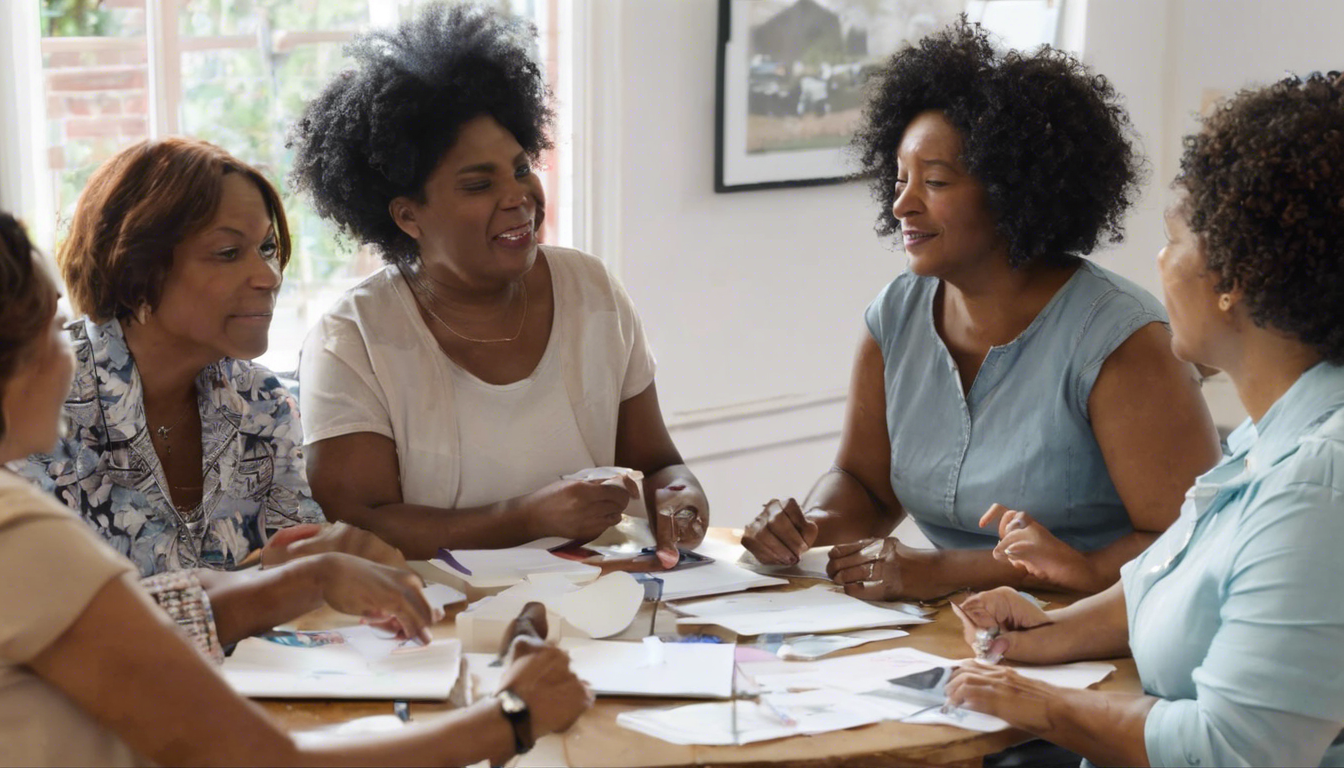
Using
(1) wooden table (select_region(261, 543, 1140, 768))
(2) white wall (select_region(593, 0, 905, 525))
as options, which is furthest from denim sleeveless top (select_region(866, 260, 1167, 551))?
(2) white wall (select_region(593, 0, 905, 525))

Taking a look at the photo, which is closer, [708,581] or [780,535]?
[708,581]

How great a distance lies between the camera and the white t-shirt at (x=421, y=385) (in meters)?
2.67

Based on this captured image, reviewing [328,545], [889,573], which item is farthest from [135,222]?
[889,573]

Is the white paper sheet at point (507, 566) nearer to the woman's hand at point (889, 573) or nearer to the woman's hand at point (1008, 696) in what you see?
the woman's hand at point (889, 573)

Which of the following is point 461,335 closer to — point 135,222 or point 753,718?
point 135,222

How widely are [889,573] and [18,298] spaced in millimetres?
1403

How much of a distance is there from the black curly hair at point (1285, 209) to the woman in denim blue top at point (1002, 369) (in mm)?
621

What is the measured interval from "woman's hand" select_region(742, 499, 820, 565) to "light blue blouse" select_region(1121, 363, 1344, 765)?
0.74 m

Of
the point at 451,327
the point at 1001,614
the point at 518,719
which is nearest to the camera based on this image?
the point at 518,719

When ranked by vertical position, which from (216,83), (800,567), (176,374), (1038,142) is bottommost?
(800,567)

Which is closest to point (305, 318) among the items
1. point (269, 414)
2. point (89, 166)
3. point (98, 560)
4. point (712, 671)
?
point (89, 166)

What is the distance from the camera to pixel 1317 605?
1.62 metres

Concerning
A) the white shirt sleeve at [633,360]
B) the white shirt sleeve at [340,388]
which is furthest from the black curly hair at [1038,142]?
the white shirt sleeve at [340,388]

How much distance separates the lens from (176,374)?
96.3 inches
